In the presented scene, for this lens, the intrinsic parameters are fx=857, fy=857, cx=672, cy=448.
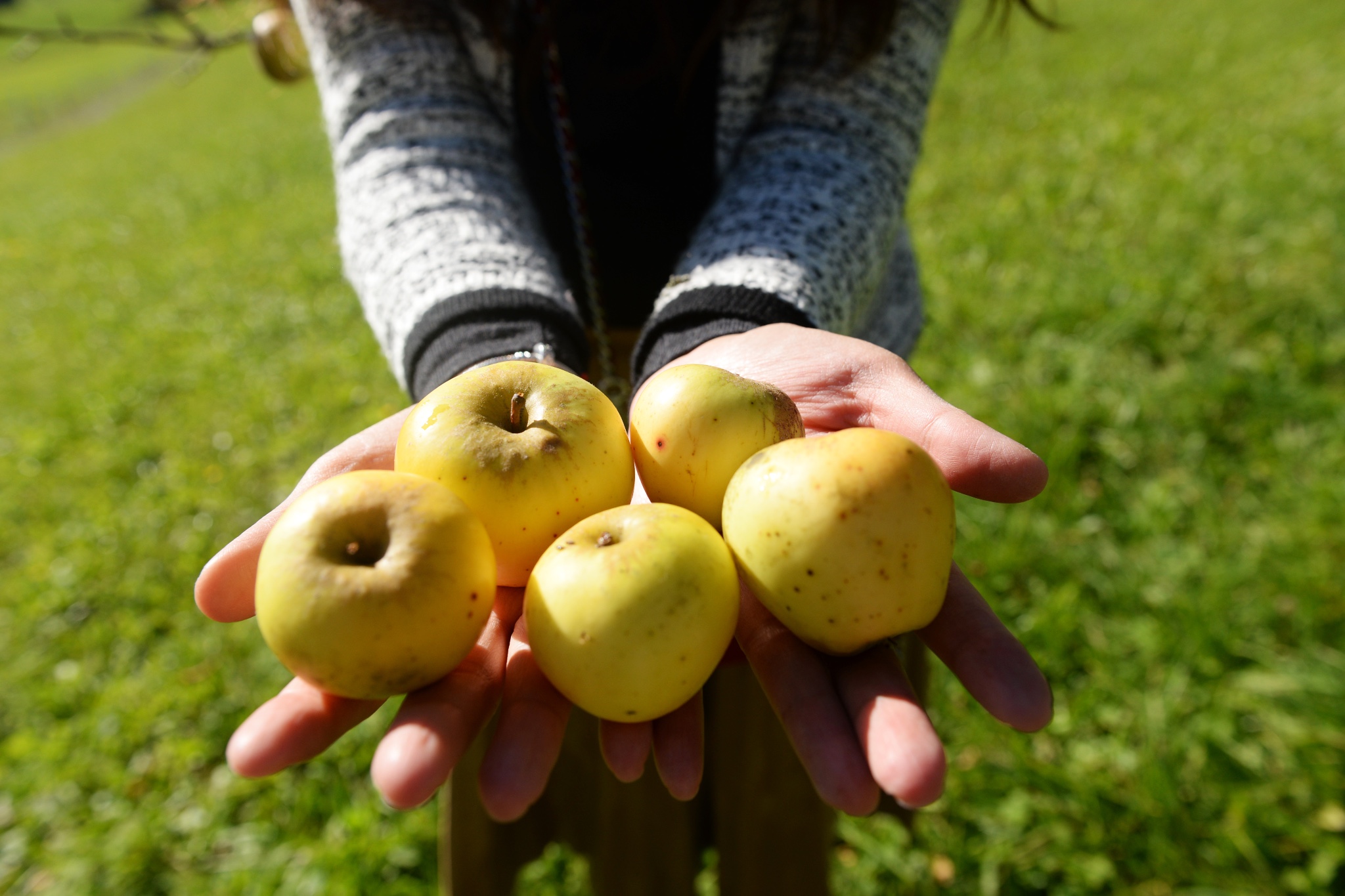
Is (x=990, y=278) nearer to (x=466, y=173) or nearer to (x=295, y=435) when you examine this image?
(x=466, y=173)

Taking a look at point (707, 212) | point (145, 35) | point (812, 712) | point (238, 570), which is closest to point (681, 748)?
point (812, 712)

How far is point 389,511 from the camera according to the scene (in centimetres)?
142

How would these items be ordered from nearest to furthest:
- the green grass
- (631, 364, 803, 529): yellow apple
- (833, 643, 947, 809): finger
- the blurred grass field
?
(833, 643, 947, 809): finger, (631, 364, 803, 529): yellow apple, the blurred grass field, the green grass

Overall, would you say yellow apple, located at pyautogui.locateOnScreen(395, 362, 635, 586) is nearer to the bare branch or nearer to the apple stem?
the apple stem

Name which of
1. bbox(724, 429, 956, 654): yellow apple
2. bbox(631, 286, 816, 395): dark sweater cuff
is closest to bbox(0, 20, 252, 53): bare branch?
bbox(631, 286, 816, 395): dark sweater cuff

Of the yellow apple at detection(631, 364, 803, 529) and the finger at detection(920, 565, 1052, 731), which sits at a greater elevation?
the yellow apple at detection(631, 364, 803, 529)

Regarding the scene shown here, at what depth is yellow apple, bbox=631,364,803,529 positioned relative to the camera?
162cm

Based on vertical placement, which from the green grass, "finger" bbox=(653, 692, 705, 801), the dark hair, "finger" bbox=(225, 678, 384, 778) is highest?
the dark hair

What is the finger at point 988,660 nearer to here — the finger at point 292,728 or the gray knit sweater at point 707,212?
the gray knit sweater at point 707,212

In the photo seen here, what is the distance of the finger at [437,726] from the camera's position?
1182mm

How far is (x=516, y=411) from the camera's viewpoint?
1649mm

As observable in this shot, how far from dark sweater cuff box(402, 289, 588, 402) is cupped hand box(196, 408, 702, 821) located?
0.48 metres

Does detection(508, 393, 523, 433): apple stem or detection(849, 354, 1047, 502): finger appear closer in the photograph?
detection(849, 354, 1047, 502): finger

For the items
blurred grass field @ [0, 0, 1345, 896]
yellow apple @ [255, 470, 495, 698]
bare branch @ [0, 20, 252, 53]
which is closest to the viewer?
yellow apple @ [255, 470, 495, 698]
